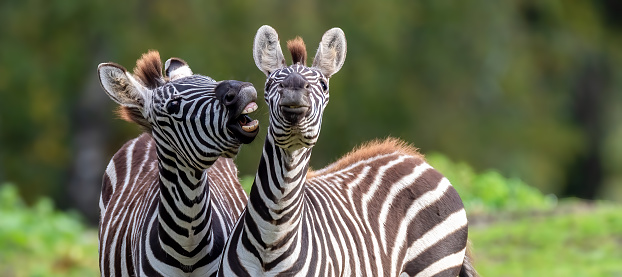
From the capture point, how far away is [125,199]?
6.74 metres

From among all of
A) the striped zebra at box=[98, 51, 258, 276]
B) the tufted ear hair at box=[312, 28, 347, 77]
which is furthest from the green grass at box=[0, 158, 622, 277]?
the tufted ear hair at box=[312, 28, 347, 77]

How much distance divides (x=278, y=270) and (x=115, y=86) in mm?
1547

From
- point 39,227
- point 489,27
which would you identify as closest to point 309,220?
point 39,227

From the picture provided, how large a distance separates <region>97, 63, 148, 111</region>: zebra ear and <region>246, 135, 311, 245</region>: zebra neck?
98 centimetres

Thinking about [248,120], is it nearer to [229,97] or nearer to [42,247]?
[229,97]

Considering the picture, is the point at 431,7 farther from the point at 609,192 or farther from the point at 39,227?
the point at 39,227

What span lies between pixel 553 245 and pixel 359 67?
970 cm

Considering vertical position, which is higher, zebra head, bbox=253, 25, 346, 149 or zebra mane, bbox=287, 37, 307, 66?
zebra mane, bbox=287, 37, 307, 66

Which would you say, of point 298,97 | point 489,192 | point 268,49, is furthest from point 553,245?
point 298,97

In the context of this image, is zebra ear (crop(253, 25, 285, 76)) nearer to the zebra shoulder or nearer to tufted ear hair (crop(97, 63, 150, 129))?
tufted ear hair (crop(97, 63, 150, 129))

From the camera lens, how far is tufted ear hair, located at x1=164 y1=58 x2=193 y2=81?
20.0 ft

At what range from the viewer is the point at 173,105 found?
5406 mm

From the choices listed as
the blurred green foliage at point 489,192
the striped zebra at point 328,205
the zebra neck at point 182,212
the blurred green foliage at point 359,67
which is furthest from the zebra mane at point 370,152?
the blurred green foliage at point 359,67

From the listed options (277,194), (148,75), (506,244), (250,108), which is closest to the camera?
(277,194)
